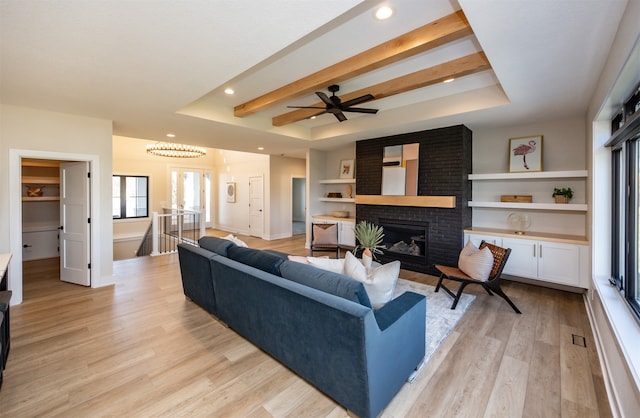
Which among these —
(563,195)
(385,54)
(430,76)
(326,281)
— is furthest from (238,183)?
(563,195)

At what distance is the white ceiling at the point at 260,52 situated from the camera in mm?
1775

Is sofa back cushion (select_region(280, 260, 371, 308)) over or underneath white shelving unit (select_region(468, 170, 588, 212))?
underneath

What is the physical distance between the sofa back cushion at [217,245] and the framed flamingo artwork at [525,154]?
4585 mm

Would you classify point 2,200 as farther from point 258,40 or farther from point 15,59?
point 258,40

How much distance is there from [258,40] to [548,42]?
2224mm

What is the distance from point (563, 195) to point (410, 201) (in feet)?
7.25

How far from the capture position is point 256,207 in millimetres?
9086

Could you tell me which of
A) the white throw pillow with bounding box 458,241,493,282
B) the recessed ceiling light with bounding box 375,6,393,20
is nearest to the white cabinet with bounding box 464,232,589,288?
the white throw pillow with bounding box 458,241,493,282

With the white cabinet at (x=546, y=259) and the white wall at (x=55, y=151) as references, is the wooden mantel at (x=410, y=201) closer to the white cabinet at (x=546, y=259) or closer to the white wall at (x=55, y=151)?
the white cabinet at (x=546, y=259)

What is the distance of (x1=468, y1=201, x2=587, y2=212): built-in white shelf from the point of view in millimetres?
3918

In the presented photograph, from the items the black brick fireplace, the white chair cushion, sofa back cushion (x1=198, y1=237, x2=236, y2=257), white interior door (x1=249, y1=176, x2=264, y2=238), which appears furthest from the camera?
white interior door (x1=249, y1=176, x2=264, y2=238)

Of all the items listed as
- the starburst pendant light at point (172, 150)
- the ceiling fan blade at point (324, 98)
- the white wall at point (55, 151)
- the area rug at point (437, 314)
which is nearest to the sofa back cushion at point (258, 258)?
the area rug at point (437, 314)

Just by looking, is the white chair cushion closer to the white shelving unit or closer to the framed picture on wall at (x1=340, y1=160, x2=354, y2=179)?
the framed picture on wall at (x1=340, y1=160, x2=354, y2=179)

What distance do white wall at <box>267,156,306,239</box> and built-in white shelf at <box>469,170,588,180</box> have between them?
5557mm
